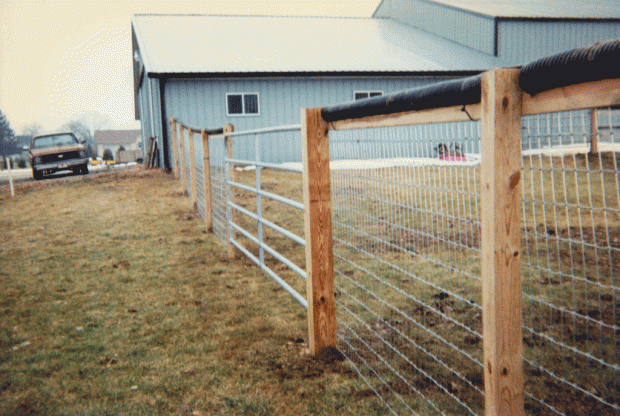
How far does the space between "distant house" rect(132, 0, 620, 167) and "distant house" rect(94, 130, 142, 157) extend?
77152 millimetres

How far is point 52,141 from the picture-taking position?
20.3 m

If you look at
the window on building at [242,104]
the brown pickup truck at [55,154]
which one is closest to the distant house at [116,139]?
the brown pickup truck at [55,154]

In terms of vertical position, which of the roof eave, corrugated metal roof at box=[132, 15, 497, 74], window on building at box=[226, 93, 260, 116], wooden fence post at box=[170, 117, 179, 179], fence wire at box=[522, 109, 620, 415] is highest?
corrugated metal roof at box=[132, 15, 497, 74]

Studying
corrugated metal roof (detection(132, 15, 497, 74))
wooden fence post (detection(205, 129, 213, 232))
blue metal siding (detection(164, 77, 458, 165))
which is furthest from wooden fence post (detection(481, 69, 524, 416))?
corrugated metal roof (detection(132, 15, 497, 74))

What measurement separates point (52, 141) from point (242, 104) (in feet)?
25.0

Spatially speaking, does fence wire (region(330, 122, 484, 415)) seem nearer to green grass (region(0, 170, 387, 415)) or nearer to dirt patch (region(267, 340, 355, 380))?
dirt patch (region(267, 340, 355, 380))

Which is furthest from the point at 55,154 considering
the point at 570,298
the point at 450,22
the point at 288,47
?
the point at 570,298

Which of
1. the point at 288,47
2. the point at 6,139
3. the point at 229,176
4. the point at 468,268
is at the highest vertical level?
the point at 6,139

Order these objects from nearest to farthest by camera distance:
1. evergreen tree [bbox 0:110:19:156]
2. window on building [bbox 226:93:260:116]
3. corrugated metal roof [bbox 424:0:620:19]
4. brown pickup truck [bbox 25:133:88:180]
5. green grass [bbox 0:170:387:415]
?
green grass [bbox 0:170:387:415], window on building [bbox 226:93:260:116], brown pickup truck [bbox 25:133:88:180], corrugated metal roof [bbox 424:0:620:19], evergreen tree [bbox 0:110:19:156]

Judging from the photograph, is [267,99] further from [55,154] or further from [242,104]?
[55,154]

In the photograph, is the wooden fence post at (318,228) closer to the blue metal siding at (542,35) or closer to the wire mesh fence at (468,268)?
the wire mesh fence at (468,268)

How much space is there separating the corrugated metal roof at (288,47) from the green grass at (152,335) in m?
11.7

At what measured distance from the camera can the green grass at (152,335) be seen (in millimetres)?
3168

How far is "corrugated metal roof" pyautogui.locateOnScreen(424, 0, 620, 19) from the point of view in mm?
23828
